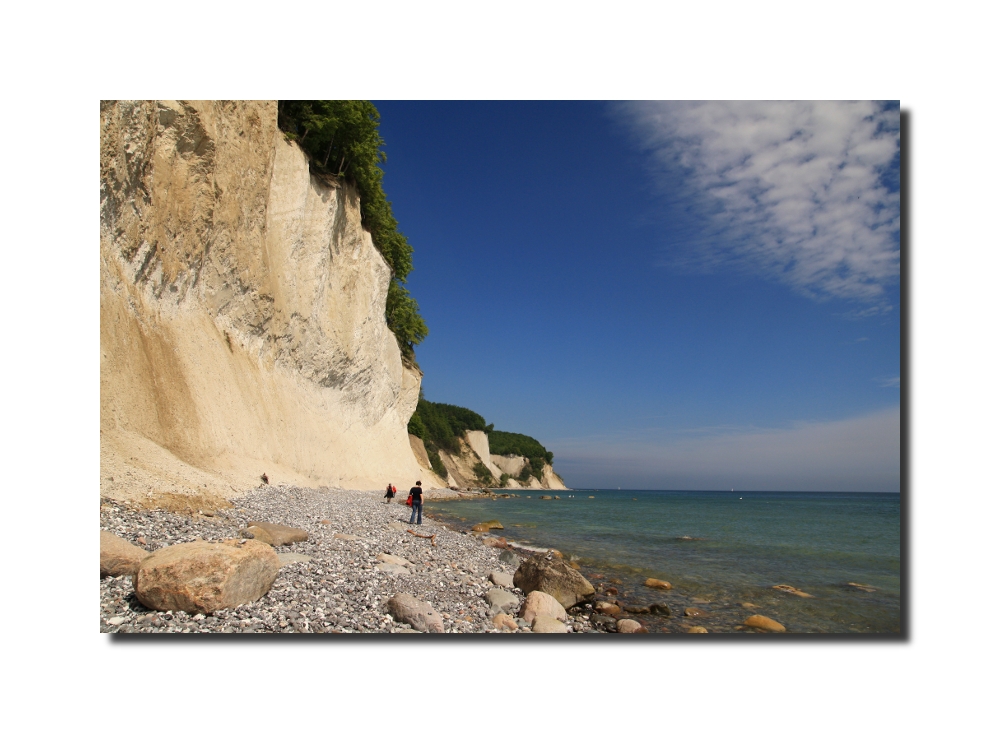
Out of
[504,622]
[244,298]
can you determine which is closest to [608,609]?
[504,622]

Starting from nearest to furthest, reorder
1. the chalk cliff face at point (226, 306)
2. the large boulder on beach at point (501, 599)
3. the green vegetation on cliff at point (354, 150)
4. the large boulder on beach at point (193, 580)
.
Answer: the large boulder on beach at point (193, 580)
the large boulder on beach at point (501, 599)
the chalk cliff face at point (226, 306)
the green vegetation on cliff at point (354, 150)

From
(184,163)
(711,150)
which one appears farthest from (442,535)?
(184,163)

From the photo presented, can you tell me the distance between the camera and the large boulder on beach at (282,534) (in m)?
6.06

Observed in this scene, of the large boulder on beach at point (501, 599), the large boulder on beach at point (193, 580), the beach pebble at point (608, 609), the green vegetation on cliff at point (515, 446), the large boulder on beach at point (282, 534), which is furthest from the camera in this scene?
the green vegetation on cliff at point (515, 446)

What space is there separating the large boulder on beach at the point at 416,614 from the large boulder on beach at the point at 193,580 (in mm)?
1227

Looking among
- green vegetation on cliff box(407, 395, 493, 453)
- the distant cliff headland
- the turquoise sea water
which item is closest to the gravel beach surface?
the distant cliff headland

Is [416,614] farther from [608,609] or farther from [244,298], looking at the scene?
[244,298]

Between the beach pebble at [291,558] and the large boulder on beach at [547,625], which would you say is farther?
the beach pebble at [291,558]

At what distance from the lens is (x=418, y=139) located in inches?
241

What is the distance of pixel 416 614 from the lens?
4.12m

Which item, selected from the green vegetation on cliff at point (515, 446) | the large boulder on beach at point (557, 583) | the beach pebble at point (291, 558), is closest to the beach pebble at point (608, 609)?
the large boulder on beach at point (557, 583)

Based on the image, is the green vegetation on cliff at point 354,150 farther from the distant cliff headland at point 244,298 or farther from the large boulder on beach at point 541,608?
the large boulder on beach at point 541,608

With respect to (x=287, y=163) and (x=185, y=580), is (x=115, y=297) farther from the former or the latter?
(x=287, y=163)

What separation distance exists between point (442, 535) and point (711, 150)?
8.52 meters
